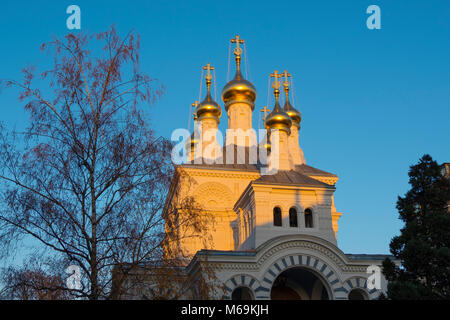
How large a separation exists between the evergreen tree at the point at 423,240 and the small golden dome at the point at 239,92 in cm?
1857

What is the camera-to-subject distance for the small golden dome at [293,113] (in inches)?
1380

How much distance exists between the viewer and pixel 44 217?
9.49 metres

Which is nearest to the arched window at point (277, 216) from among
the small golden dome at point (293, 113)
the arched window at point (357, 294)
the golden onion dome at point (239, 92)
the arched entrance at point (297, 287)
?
the arched entrance at point (297, 287)

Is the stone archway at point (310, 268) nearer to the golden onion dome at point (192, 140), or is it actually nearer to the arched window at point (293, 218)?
the arched window at point (293, 218)

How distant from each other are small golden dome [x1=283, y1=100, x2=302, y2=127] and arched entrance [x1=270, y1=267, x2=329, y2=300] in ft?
46.4

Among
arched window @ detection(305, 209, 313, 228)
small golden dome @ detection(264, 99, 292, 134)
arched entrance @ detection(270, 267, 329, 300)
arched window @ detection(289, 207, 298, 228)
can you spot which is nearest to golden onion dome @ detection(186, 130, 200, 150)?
small golden dome @ detection(264, 99, 292, 134)

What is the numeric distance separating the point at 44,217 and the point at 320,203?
15.5m

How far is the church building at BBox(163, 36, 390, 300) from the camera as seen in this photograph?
63.6 feet

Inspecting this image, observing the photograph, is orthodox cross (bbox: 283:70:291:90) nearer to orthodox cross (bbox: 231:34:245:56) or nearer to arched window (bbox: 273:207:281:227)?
orthodox cross (bbox: 231:34:245:56)

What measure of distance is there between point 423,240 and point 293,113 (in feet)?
73.7

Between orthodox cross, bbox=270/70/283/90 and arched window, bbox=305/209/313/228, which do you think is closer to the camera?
arched window, bbox=305/209/313/228

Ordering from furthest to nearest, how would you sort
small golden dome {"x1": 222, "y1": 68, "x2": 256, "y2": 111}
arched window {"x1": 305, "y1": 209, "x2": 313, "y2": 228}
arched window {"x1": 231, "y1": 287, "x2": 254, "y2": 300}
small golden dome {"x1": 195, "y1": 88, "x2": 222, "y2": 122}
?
1. small golden dome {"x1": 195, "y1": 88, "x2": 222, "y2": 122}
2. small golden dome {"x1": 222, "y1": 68, "x2": 256, "y2": 111}
3. arched window {"x1": 305, "y1": 209, "x2": 313, "y2": 228}
4. arched window {"x1": 231, "y1": 287, "x2": 254, "y2": 300}

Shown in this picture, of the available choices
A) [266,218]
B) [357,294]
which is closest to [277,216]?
[266,218]
